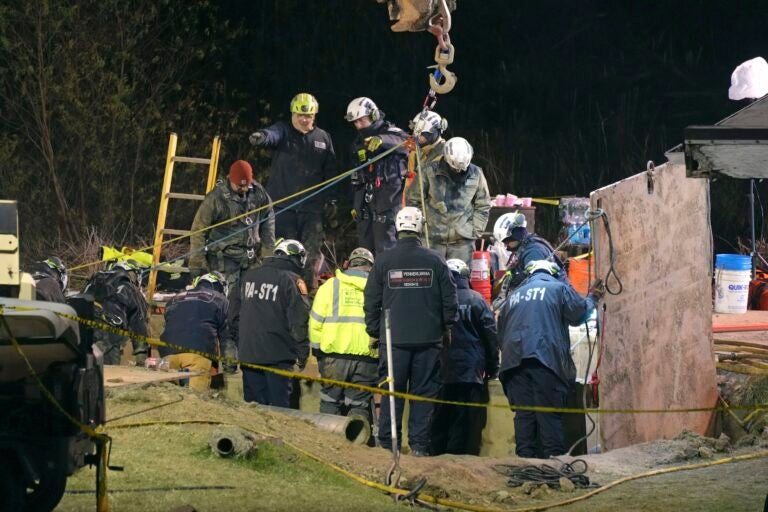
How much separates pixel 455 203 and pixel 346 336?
2.81 metres

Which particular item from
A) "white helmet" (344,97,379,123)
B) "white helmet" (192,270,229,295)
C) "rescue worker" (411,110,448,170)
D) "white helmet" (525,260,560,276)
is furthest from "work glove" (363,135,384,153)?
"white helmet" (525,260,560,276)

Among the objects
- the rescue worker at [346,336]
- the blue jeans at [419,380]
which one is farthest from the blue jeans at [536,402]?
the rescue worker at [346,336]

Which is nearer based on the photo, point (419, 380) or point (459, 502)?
point (459, 502)

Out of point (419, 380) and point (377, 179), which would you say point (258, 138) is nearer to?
point (377, 179)

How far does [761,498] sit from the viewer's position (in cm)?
1140

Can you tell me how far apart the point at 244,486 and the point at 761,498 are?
395 cm

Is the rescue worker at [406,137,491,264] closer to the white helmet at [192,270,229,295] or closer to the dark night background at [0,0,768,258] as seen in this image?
the white helmet at [192,270,229,295]

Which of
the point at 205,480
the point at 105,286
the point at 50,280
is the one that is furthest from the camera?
the point at 105,286

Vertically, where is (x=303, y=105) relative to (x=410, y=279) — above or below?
above

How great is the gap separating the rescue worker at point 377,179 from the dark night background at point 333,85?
22.8ft

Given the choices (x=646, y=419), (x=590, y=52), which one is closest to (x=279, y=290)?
(x=646, y=419)

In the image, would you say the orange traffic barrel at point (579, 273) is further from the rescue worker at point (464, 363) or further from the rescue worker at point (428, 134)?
the rescue worker at point (464, 363)

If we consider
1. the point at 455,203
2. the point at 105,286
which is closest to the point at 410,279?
the point at 455,203

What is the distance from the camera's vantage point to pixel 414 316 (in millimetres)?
13828
